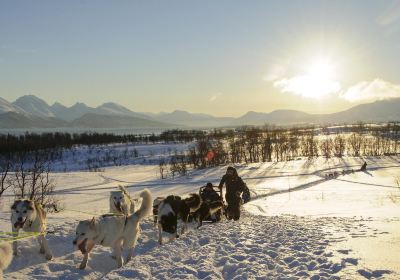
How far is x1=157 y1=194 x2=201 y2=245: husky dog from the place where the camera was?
8500 millimetres

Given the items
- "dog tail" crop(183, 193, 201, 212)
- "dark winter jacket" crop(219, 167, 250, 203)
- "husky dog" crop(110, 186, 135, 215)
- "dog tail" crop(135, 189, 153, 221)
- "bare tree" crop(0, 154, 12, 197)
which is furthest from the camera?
"bare tree" crop(0, 154, 12, 197)

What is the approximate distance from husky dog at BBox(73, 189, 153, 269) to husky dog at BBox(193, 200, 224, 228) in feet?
10.6

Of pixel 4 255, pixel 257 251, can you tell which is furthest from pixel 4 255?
pixel 257 251

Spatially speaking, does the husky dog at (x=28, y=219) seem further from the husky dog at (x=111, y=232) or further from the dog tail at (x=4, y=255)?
the dog tail at (x=4, y=255)

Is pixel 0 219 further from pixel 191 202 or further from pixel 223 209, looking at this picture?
pixel 223 209

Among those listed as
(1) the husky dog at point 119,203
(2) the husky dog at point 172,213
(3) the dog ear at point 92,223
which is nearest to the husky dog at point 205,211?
(2) the husky dog at point 172,213

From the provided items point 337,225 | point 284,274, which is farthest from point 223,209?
point 284,274

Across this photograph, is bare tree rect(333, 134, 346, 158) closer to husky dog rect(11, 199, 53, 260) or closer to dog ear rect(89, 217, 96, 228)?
dog ear rect(89, 217, 96, 228)

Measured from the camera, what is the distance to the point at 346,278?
18.8ft

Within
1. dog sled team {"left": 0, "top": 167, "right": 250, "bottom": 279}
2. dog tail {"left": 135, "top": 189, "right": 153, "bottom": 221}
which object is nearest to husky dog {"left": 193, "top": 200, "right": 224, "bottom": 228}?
dog sled team {"left": 0, "top": 167, "right": 250, "bottom": 279}

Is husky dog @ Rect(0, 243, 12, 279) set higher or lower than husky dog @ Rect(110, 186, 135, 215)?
higher

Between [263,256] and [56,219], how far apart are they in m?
5.30

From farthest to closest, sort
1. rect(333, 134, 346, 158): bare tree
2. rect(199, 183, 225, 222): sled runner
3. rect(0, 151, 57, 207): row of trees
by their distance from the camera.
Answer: rect(333, 134, 346, 158): bare tree → rect(0, 151, 57, 207): row of trees → rect(199, 183, 225, 222): sled runner

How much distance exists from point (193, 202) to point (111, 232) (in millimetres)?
3711
